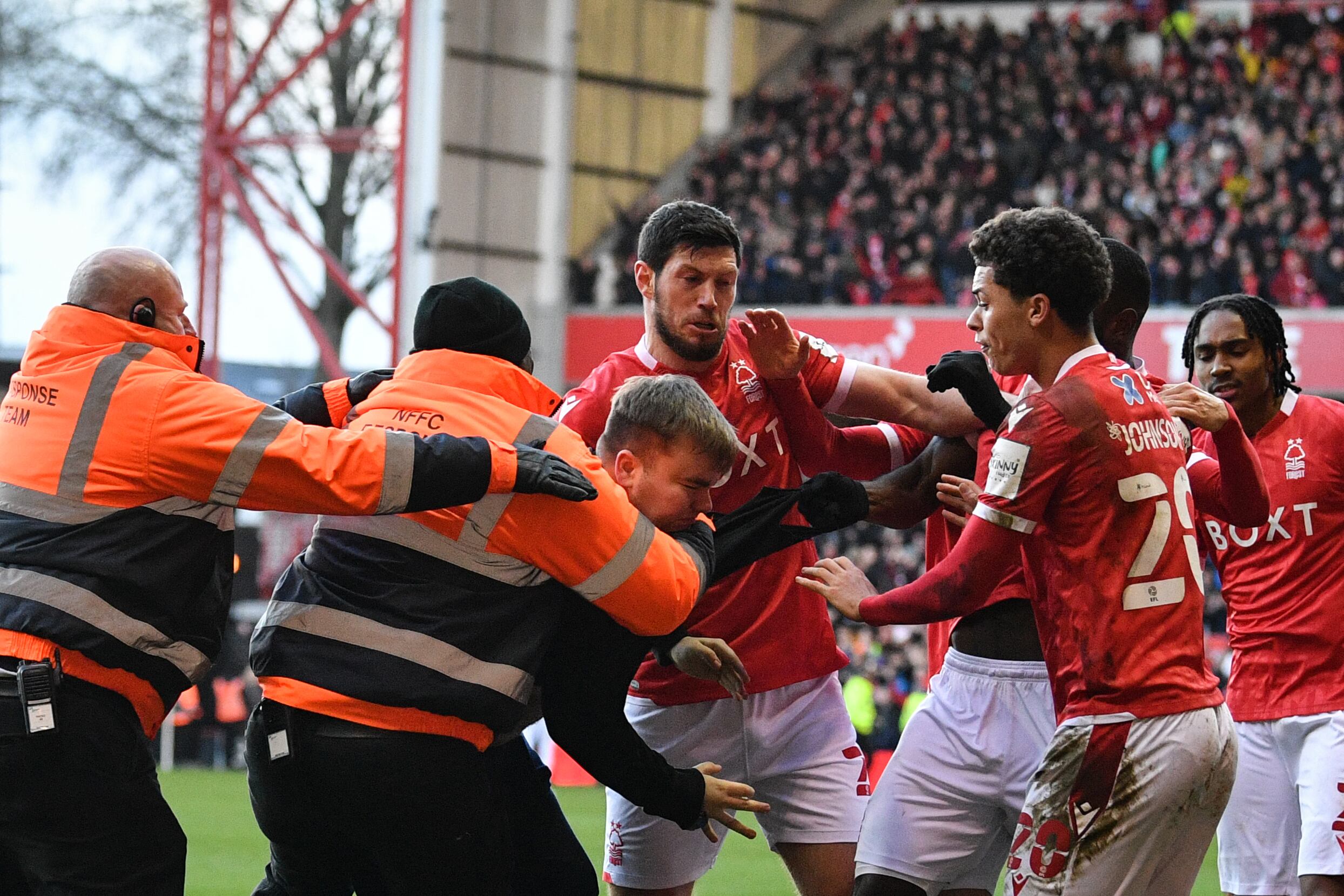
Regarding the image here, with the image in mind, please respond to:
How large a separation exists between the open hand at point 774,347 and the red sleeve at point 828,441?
82mm

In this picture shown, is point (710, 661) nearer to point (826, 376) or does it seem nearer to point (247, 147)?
point (826, 376)

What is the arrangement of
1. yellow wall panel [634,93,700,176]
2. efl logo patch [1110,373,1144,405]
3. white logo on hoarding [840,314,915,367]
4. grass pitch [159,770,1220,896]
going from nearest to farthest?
efl logo patch [1110,373,1144,405] < grass pitch [159,770,1220,896] < white logo on hoarding [840,314,915,367] < yellow wall panel [634,93,700,176]

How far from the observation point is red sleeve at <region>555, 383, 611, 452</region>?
183 inches

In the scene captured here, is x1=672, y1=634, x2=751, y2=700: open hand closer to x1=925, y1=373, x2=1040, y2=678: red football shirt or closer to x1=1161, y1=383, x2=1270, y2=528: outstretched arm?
x1=925, y1=373, x2=1040, y2=678: red football shirt

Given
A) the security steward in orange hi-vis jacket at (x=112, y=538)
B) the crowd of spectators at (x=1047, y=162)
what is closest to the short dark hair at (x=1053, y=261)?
the security steward in orange hi-vis jacket at (x=112, y=538)

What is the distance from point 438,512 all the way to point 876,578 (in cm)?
1502

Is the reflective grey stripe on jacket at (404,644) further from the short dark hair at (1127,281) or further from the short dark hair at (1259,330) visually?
the short dark hair at (1259,330)

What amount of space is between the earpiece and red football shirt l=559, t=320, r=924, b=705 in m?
1.19

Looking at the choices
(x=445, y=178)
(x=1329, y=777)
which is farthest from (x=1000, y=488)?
(x=445, y=178)

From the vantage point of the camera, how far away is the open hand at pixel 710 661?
4.27 meters

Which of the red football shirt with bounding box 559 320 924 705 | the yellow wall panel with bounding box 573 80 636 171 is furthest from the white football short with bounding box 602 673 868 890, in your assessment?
the yellow wall panel with bounding box 573 80 636 171

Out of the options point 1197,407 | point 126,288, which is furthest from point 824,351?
point 126,288

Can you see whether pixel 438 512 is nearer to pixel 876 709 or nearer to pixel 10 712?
pixel 10 712

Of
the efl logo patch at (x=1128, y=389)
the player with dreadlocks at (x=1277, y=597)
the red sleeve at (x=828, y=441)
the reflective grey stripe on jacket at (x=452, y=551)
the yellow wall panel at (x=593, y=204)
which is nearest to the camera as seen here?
the reflective grey stripe on jacket at (x=452, y=551)
